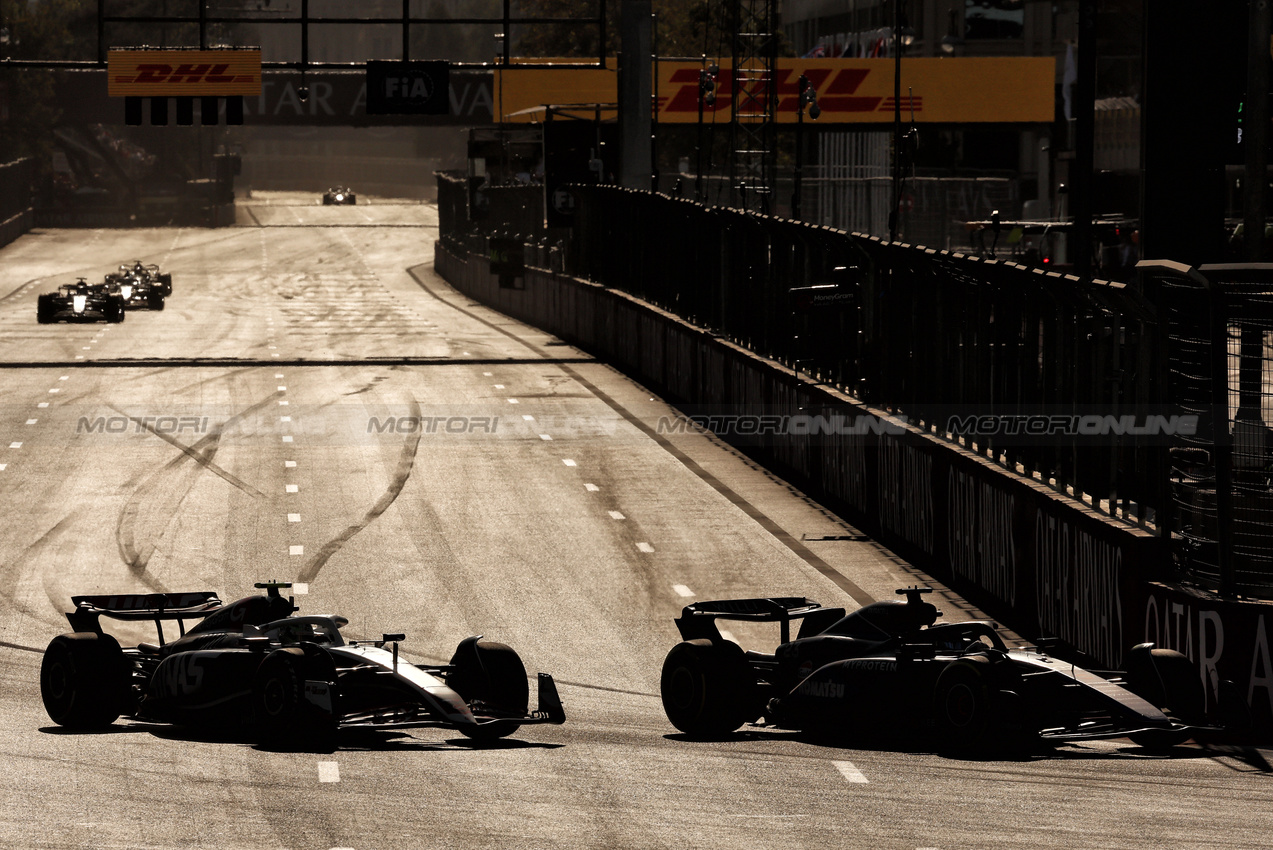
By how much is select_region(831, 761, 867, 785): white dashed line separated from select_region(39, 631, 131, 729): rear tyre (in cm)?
496

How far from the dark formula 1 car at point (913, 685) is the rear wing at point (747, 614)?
0.01 meters

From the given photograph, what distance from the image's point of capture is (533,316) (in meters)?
52.0

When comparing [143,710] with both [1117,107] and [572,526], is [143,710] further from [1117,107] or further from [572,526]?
[1117,107]

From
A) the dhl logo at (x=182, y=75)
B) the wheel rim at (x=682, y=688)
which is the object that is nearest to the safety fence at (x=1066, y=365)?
the wheel rim at (x=682, y=688)

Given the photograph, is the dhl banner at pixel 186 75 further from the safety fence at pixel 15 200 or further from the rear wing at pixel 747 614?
the safety fence at pixel 15 200

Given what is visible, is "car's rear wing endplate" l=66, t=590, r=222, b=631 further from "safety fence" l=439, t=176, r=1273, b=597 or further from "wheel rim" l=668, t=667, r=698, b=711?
"safety fence" l=439, t=176, r=1273, b=597

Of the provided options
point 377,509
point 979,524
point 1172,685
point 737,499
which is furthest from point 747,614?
point 737,499

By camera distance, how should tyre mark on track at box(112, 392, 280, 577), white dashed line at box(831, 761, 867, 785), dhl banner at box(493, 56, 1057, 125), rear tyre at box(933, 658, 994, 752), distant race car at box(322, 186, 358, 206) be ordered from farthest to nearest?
distant race car at box(322, 186, 358, 206) → dhl banner at box(493, 56, 1057, 125) → tyre mark on track at box(112, 392, 280, 577) → rear tyre at box(933, 658, 994, 752) → white dashed line at box(831, 761, 867, 785)

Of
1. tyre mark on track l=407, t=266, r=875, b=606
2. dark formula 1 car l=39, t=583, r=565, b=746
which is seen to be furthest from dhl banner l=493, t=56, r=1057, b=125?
dark formula 1 car l=39, t=583, r=565, b=746

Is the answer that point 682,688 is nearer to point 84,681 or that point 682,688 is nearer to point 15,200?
point 84,681

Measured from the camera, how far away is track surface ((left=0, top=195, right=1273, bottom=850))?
955cm

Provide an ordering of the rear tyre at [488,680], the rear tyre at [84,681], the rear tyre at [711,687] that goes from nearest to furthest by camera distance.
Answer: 1. the rear tyre at [488,680]
2. the rear tyre at [711,687]
3. the rear tyre at [84,681]

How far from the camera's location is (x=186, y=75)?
45.0 metres

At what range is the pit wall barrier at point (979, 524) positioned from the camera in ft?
41.3
